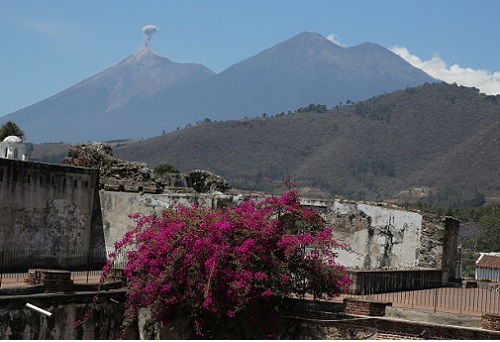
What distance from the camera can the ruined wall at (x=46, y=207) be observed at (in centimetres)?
2483

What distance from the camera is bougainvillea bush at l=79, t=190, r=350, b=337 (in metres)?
19.5

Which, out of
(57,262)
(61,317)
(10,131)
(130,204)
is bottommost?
(61,317)

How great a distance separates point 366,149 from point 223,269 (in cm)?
15483

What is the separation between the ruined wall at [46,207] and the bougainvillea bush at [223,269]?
5.16m

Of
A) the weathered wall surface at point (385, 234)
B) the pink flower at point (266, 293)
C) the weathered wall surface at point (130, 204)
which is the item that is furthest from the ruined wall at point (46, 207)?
the pink flower at point (266, 293)

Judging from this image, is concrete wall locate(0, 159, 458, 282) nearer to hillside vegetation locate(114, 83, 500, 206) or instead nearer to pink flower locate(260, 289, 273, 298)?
pink flower locate(260, 289, 273, 298)

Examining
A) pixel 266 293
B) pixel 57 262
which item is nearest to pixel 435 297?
pixel 266 293

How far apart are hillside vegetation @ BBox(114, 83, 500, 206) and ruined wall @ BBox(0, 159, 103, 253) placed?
116 metres

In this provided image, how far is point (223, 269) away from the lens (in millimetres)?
19641

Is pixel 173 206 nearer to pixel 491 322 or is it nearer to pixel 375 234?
pixel 375 234

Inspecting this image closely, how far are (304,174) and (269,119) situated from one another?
33.5 meters

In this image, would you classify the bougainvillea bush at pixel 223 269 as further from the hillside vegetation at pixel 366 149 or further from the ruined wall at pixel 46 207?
the hillside vegetation at pixel 366 149

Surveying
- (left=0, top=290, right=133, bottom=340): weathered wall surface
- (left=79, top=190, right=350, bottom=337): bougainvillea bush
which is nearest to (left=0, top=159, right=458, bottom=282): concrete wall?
(left=79, top=190, right=350, bottom=337): bougainvillea bush

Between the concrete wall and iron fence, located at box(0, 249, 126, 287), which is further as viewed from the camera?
the concrete wall
